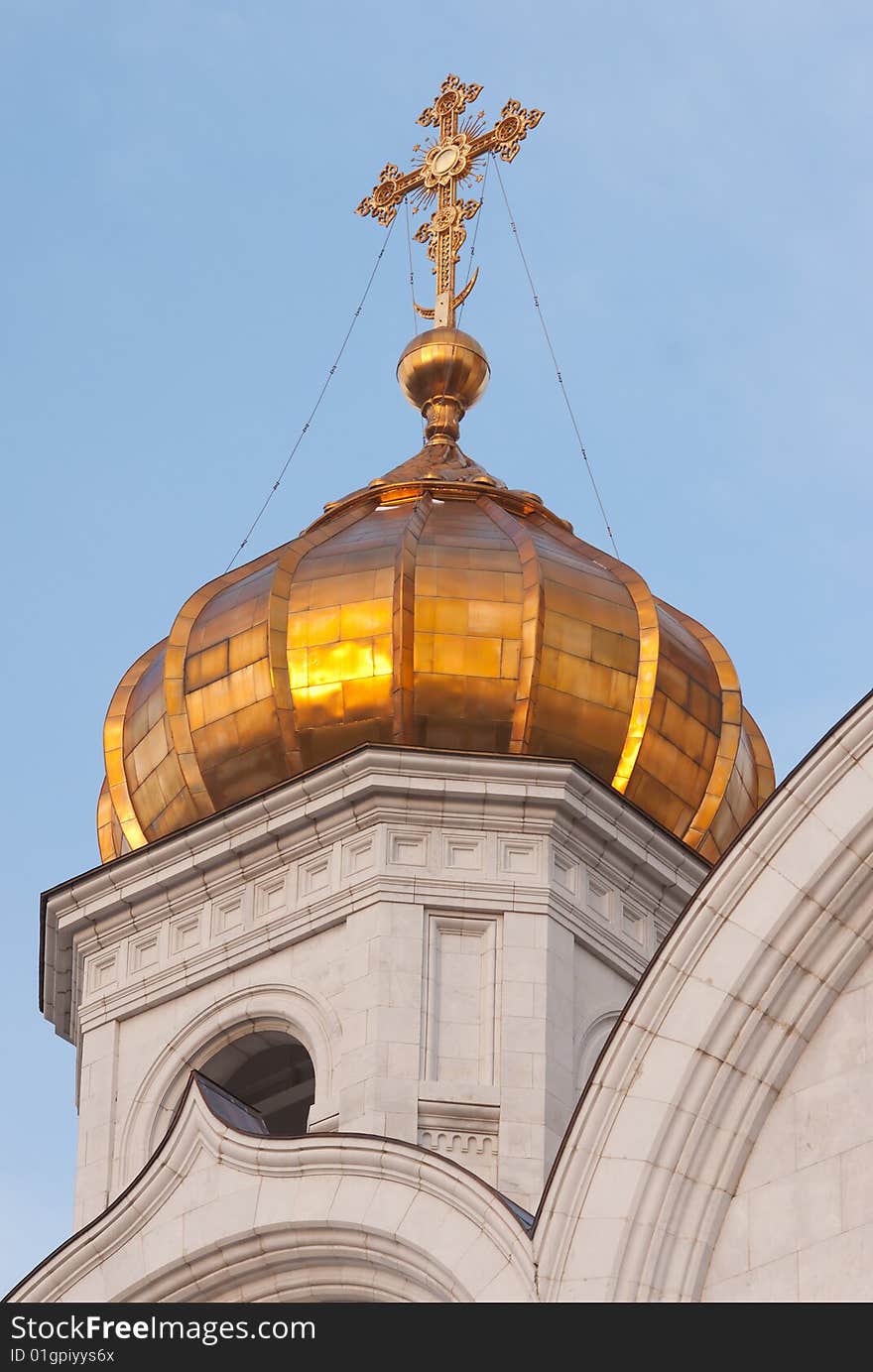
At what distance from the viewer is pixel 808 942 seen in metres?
13.5

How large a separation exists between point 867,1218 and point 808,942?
1.28m

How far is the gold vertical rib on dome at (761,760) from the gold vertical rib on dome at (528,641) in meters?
1.83

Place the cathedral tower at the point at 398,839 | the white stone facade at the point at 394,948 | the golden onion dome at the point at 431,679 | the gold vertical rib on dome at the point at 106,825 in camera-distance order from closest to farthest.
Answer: the white stone facade at the point at 394,948, the cathedral tower at the point at 398,839, the golden onion dome at the point at 431,679, the gold vertical rib on dome at the point at 106,825

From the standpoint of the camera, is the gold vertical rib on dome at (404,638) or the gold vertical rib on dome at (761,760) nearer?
the gold vertical rib on dome at (404,638)

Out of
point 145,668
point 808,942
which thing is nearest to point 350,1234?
point 808,942

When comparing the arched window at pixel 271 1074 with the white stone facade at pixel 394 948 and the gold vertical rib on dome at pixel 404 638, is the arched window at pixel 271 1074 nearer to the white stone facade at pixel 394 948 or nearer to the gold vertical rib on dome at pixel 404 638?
the white stone facade at pixel 394 948

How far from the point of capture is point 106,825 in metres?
20.6

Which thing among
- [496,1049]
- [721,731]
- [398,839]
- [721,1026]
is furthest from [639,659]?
[721,1026]

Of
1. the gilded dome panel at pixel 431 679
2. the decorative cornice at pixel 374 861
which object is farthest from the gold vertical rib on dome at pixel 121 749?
the decorative cornice at pixel 374 861

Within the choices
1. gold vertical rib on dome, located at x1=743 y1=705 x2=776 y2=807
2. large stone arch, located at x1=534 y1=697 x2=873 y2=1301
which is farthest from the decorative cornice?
large stone arch, located at x1=534 y1=697 x2=873 y2=1301

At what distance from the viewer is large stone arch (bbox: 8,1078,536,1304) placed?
49.3 feet

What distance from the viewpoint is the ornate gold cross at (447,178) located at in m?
23.4

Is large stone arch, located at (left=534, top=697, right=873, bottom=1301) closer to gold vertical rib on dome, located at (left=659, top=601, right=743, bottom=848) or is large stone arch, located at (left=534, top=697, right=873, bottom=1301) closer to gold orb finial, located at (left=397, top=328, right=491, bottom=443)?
gold vertical rib on dome, located at (left=659, top=601, right=743, bottom=848)

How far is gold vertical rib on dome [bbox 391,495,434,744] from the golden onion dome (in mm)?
12
